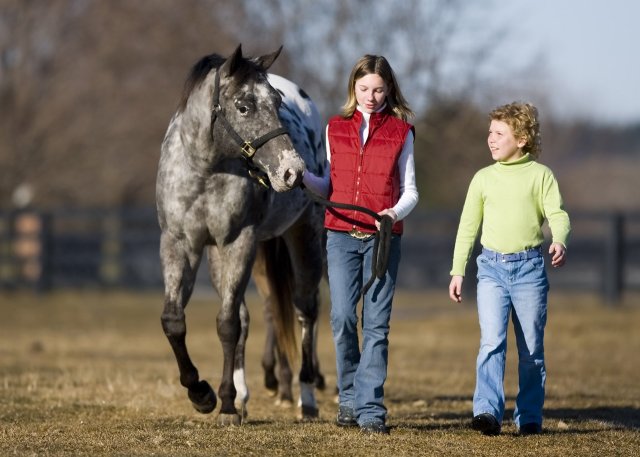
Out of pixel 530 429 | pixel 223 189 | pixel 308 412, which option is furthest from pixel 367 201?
pixel 308 412

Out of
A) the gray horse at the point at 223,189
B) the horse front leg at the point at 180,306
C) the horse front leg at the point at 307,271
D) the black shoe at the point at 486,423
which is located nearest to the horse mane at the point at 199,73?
the gray horse at the point at 223,189

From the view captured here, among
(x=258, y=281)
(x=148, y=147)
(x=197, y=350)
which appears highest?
(x=148, y=147)

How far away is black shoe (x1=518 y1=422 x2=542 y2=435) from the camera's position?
262 inches

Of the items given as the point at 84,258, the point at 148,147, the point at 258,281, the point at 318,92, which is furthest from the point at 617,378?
the point at 148,147

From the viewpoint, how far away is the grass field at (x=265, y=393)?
6.19 metres

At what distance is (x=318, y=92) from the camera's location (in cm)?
2067

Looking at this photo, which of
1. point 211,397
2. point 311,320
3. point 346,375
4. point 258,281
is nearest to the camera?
point 346,375

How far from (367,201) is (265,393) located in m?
3.65

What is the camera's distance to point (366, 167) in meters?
6.52

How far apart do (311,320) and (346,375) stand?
6.87 feet

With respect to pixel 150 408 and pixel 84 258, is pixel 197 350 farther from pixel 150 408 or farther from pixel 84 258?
pixel 84 258

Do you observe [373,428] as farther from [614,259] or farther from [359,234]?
[614,259]

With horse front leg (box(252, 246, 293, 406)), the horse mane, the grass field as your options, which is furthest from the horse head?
horse front leg (box(252, 246, 293, 406))

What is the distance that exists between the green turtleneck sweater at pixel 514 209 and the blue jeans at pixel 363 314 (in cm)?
41
